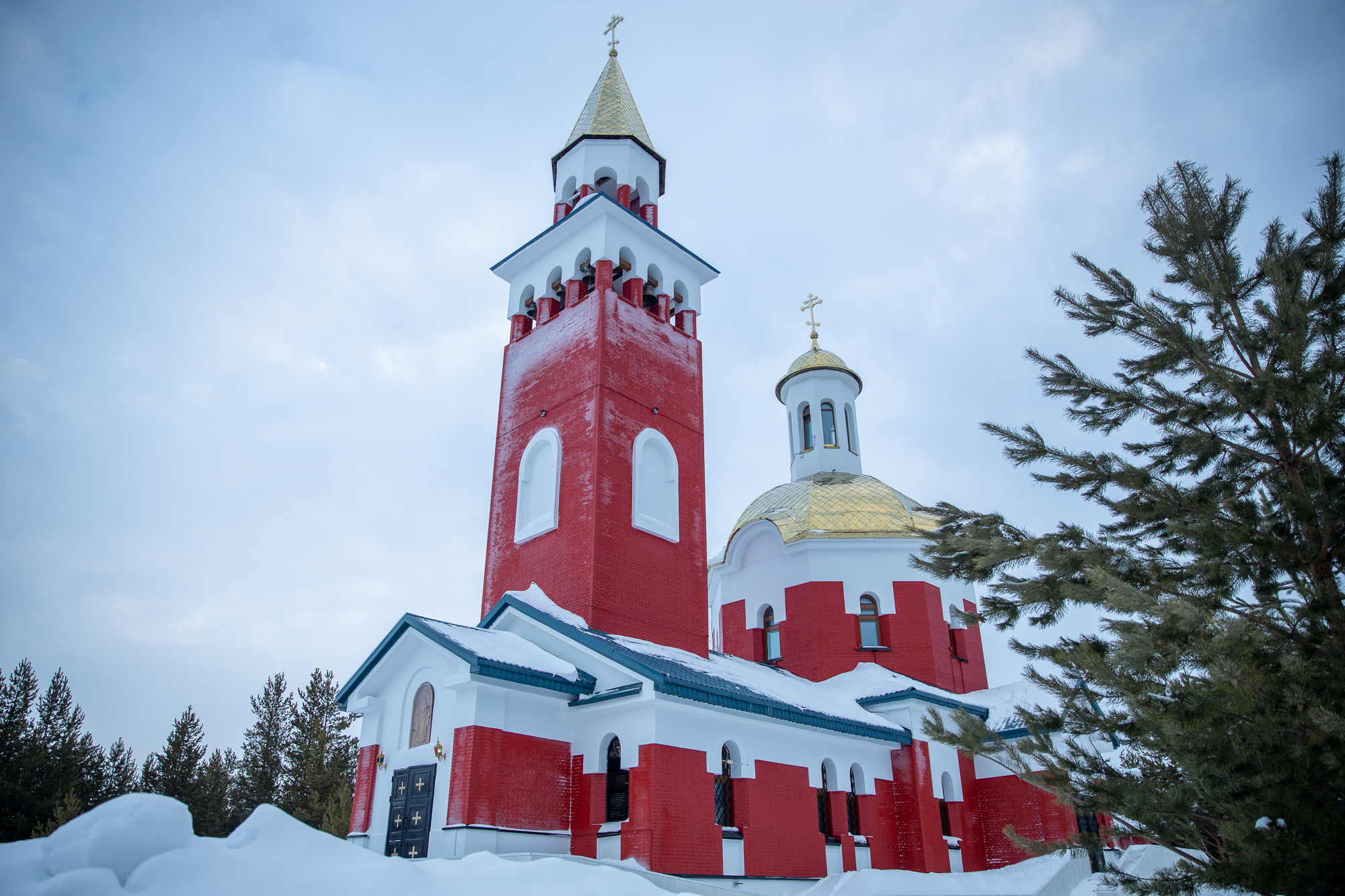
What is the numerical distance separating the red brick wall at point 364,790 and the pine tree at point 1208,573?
8.55m

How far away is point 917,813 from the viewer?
14.5 metres

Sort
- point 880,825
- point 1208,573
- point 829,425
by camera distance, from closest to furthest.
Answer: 1. point 1208,573
2. point 880,825
3. point 829,425

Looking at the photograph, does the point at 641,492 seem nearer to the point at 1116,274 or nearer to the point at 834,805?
the point at 834,805

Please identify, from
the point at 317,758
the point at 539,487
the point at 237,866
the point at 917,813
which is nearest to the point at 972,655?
the point at 917,813

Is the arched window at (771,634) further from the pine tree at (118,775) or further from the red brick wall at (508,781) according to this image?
the pine tree at (118,775)

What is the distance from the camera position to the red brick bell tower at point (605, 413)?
13891 mm

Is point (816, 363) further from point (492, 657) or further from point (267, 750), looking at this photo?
point (267, 750)

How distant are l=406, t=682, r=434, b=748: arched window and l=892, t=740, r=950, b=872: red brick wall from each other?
8.47 m

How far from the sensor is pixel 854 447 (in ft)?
73.7

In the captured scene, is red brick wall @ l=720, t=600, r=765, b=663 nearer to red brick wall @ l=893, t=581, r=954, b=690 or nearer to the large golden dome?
red brick wall @ l=893, t=581, r=954, b=690

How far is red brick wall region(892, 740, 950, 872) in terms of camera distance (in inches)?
562

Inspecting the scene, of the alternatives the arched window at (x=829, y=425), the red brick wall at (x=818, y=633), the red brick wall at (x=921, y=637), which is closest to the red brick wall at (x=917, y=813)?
the red brick wall at (x=921, y=637)

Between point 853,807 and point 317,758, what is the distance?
77.0 ft

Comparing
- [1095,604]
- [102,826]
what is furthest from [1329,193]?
[102,826]
